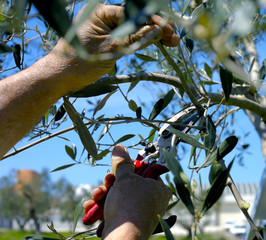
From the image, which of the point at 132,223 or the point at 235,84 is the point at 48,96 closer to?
the point at 132,223

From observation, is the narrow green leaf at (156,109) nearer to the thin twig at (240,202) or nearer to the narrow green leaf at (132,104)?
the narrow green leaf at (132,104)

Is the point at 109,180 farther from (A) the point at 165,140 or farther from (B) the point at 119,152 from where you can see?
(A) the point at 165,140

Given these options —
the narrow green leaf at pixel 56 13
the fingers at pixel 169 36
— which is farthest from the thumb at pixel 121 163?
the narrow green leaf at pixel 56 13

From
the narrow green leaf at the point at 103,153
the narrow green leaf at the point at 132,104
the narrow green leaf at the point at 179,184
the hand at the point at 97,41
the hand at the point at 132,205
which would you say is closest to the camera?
the narrow green leaf at the point at 179,184

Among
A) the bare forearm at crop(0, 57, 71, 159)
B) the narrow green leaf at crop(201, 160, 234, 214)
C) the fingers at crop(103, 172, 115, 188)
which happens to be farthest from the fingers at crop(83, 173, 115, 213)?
the narrow green leaf at crop(201, 160, 234, 214)

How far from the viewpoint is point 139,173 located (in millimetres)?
1146

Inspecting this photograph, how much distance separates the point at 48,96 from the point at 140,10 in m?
0.66

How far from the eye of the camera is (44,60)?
987 millimetres

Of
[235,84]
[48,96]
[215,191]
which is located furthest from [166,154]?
[235,84]

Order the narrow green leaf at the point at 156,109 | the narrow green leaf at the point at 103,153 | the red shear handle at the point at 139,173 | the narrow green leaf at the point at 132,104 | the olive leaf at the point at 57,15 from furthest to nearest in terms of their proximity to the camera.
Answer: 1. the narrow green leaf at the point at 103,153
2. the narrow green leaf at the point at 132,104
3. the narrow green leaf at the point at 156,109
4. the red shear handle at the point at 139,173
5. the olive leaf at the point at 57,15

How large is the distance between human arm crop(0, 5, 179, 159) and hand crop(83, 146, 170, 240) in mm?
294

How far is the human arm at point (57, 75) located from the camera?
2.79 feet

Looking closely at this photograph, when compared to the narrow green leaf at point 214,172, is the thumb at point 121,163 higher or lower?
higher

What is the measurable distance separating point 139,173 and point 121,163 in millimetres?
72
